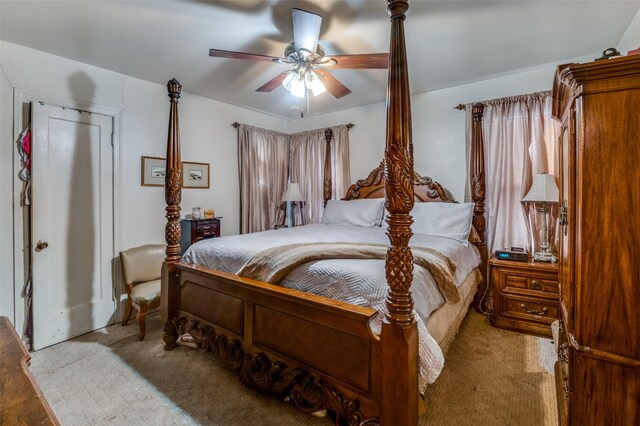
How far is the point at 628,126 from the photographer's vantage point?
1024mm

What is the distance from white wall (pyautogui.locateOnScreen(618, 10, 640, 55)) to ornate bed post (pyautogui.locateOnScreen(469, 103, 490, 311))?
3.67ft

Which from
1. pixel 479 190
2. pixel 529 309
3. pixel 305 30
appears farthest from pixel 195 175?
pixel 529 309

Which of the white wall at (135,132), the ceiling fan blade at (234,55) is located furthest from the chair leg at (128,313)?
the ceiling fan blade at (234,55)

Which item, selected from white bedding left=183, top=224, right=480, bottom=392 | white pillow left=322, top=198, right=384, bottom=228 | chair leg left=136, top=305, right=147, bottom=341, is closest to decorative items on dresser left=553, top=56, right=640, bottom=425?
white bedding left=183, top=224, right=480, bottom=392

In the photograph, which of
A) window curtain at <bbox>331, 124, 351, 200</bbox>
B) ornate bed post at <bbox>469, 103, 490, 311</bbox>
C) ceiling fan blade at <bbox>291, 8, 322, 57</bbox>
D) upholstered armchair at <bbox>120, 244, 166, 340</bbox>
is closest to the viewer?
ceiling fan blade at <bbox>291, 8, 322, 57</bbox>

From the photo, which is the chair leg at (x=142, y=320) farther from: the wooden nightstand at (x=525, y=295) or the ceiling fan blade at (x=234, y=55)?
the wooden nightstand at (x=525, y=295)

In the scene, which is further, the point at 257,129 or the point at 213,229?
the point at 257,129

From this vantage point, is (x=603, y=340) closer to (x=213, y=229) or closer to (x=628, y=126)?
(x=628, y=126)

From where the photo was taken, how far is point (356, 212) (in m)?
3.82

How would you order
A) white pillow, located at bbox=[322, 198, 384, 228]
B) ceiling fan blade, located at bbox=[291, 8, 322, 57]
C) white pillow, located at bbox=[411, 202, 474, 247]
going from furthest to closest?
1. white pillow, located at bbox=[322, 198, 384, 228]
2. white pillow, located at bbox=[411, 202, 474, 247]
3. ceiling fan blade, located at bbox=[291, 8, 322, 57]

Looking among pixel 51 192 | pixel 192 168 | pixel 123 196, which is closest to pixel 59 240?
pixel 51 192

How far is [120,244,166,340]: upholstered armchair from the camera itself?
268 cm

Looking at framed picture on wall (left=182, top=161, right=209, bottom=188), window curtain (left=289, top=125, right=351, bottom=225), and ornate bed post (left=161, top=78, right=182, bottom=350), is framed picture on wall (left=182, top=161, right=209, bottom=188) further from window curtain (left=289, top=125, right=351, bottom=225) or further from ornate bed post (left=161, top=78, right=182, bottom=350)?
window curtain (left=289, top=125, right=351, bottom=225)

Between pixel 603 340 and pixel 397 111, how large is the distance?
1.18 m
